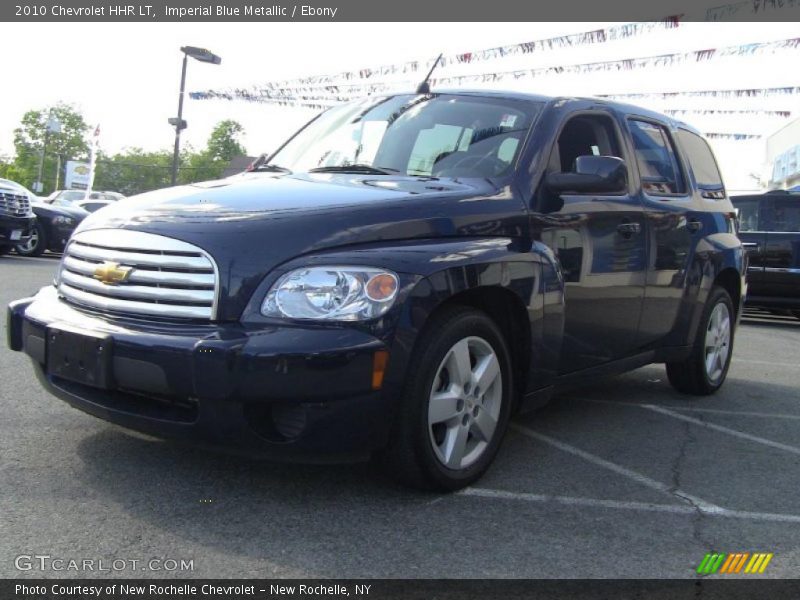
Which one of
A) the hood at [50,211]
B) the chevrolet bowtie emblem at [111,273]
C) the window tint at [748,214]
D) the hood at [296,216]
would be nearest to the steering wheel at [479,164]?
the hood at [296,216]

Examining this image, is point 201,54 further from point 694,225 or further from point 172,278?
point 172,278

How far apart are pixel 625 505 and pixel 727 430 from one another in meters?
1.80

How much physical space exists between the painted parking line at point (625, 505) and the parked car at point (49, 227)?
12587 mm

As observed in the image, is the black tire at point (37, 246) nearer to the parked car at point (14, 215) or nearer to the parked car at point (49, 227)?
the parked car at point (49, 227)

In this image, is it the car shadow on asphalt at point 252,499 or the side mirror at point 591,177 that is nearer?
the car shadow on asphalt at point 252,499

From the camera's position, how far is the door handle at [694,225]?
17.0ft

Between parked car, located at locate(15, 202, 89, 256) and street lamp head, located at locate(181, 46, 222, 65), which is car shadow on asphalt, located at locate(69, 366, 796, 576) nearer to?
parked car, located at locate(15, 202, 89, 256)

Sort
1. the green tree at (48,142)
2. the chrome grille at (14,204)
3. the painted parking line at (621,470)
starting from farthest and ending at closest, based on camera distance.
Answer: the green tree at (48,142), the chrome grille at (14,204), the painted parking line at (621,470)

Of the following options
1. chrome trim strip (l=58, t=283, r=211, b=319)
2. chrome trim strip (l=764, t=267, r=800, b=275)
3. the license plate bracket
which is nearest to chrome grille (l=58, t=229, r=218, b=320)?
chrome trim strip (l=58, t=283, r=211, b=319)

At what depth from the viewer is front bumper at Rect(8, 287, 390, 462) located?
2.89 m

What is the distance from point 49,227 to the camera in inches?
573

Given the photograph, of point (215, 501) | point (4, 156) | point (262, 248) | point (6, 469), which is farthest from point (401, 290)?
point (4, 156)

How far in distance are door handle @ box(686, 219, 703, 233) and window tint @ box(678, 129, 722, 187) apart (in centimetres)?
41

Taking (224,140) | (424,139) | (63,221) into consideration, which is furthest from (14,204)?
(224,140)
